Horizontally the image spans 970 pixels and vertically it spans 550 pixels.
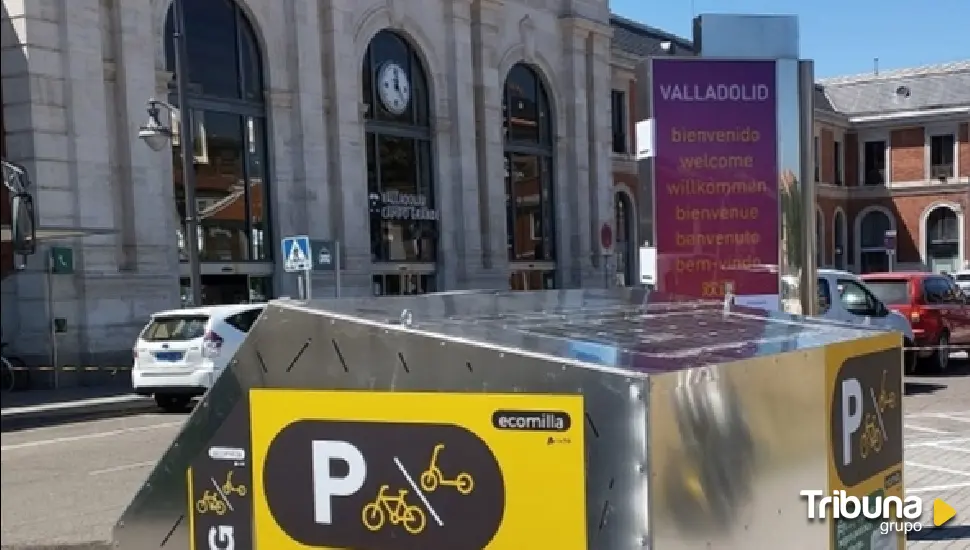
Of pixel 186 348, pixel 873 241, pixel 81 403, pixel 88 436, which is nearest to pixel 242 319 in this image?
pixel 186 348

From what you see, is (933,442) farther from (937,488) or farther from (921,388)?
(921,388)

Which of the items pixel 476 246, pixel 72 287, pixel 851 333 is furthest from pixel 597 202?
pixel 851 333

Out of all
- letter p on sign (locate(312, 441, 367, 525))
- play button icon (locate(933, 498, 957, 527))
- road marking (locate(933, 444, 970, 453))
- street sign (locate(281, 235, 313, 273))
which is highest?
street sign (locate(281, 235, 313, 273))

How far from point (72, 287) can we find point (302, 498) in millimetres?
17677

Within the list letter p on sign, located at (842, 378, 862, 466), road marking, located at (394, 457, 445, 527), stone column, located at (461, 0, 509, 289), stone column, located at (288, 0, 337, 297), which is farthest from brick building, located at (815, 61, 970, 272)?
road marking, located at (394, 457, 445, 527)

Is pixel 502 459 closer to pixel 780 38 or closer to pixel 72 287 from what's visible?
pixel 780 38

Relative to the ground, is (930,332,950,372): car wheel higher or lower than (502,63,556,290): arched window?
lower

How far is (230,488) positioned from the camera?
3189 millimetres

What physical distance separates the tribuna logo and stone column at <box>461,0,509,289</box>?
83.2ft

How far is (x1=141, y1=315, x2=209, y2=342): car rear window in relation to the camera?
1448 centimetres

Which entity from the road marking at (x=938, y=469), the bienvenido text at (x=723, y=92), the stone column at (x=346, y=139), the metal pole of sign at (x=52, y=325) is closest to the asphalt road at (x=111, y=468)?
the road marking at (x=938, y=469)

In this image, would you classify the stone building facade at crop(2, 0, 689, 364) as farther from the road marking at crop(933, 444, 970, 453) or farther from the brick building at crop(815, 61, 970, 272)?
the brick building at crop(815, 61, 970, 272)

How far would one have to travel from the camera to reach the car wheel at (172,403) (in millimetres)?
15064

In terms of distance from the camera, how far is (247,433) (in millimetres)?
3125
